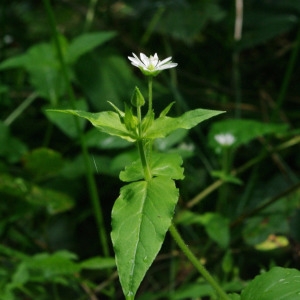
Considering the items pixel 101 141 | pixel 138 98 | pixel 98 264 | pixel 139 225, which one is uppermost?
pixel 138 98

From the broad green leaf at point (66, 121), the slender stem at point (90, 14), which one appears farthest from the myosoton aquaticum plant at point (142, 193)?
the slender stem at point (90, 14)

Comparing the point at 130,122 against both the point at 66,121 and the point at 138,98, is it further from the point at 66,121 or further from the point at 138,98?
the point at 66,121

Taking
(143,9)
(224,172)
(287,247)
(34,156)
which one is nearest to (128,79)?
(143,9)

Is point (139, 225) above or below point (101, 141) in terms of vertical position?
above

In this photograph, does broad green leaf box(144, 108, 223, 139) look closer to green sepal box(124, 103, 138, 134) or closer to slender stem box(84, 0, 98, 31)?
green sepal box(124, 103, 138, 134)

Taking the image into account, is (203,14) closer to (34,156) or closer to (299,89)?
(299,89)

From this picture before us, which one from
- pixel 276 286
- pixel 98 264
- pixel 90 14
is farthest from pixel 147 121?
pixel 90 14
